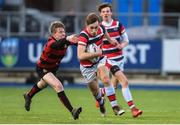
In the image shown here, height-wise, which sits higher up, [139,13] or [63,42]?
[63,42]

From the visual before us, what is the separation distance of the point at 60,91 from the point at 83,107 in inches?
140

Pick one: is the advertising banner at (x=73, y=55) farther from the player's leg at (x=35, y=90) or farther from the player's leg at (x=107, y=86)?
the player's leg at (x=107, y=86)

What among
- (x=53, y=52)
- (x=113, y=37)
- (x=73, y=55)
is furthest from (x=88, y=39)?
(x=73, y=55)

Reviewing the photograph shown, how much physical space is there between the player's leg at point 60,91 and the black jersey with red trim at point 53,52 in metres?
0.19

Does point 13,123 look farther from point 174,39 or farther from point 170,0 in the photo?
point 170,0

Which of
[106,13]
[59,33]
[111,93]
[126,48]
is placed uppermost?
[106,13]

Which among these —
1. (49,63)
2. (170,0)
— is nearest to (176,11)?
(170,0)

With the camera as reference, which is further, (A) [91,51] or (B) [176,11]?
(B) [176,11]

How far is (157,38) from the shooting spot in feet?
101

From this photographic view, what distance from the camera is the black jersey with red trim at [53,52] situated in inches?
614

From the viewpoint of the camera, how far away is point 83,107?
19.0m

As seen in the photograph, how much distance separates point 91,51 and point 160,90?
11277 millimetres

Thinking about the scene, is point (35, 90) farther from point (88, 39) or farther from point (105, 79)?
point (88, 39)

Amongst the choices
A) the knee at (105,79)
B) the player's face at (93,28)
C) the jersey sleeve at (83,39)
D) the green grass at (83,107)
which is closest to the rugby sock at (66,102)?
the green grass at (83,107)
